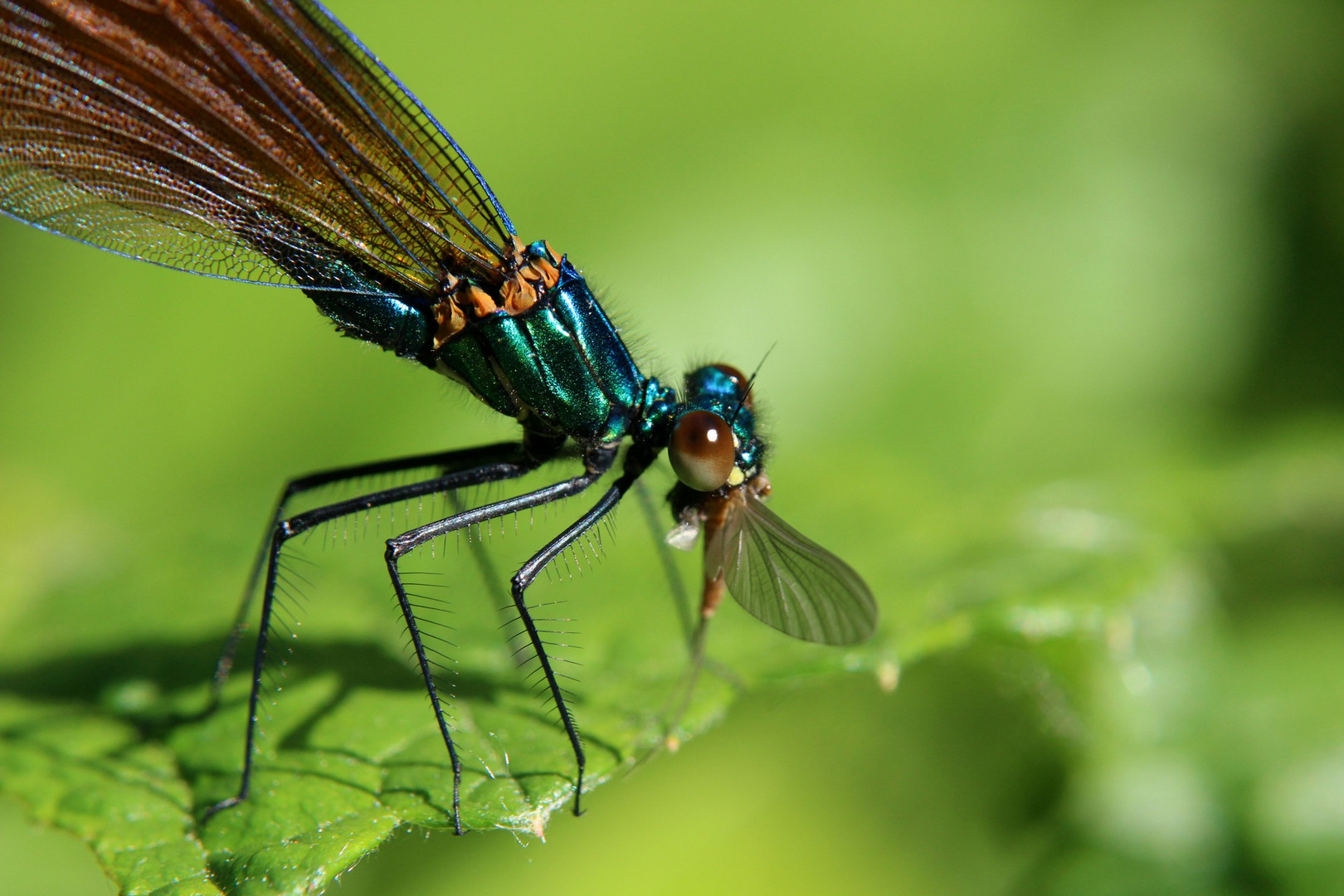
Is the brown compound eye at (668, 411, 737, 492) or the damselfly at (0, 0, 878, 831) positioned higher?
the damselfly at (0, 0, 878, 831)

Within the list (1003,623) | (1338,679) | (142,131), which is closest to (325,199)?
(142,131)

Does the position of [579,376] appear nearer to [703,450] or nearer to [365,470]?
[703,450]

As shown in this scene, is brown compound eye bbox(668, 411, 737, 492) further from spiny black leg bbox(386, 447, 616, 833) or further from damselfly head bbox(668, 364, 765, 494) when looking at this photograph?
spiny black leg bbox(386, 447, 616, 833)

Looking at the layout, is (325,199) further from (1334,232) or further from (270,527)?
(1334,232)

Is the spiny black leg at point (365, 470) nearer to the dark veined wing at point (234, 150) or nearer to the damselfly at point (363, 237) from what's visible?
the damselfly at point (363, 237)

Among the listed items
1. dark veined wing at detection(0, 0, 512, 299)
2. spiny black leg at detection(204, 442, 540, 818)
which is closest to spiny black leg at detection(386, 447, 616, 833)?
spiny black leg at detection(204, 442, 540, 818)
